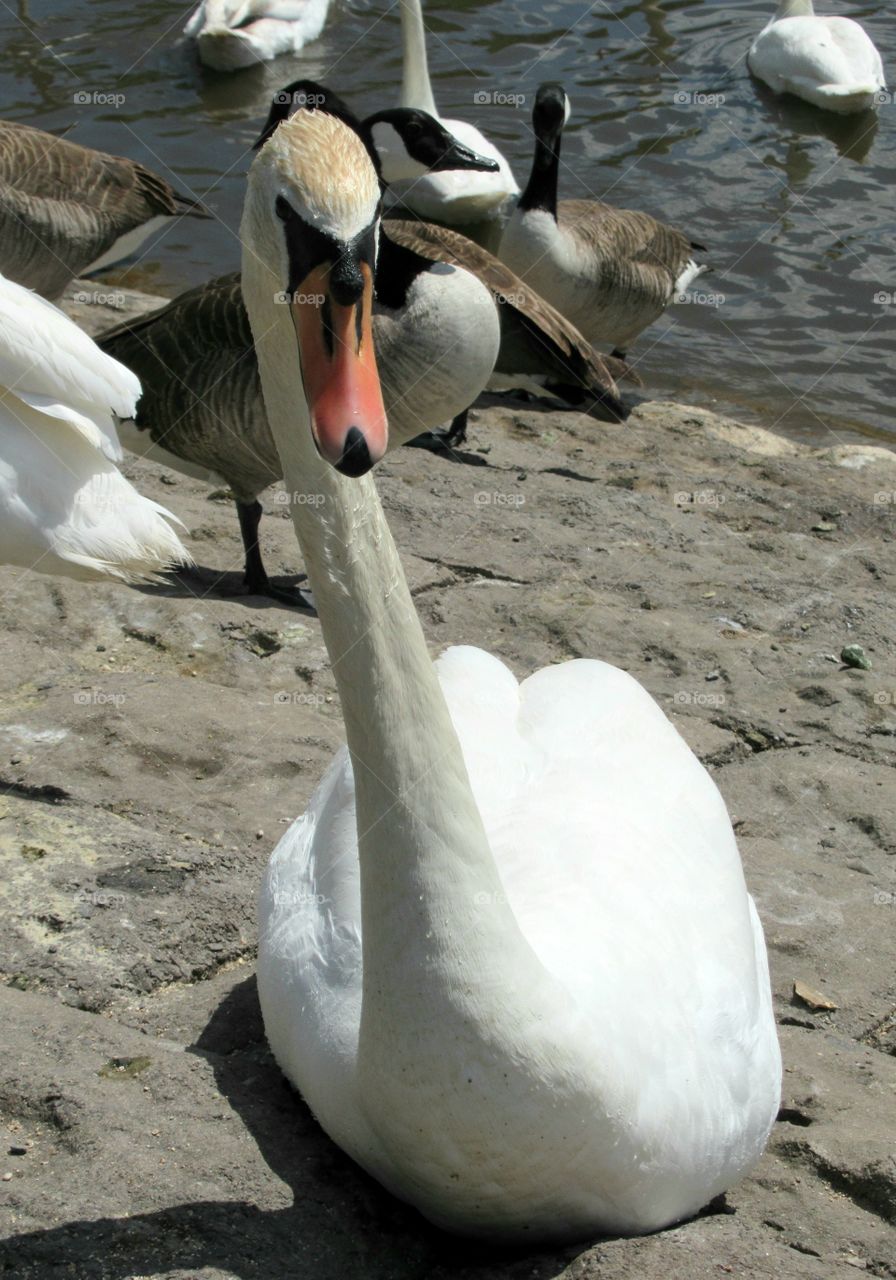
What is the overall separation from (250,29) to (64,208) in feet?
26.3

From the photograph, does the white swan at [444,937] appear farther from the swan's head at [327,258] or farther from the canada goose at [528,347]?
the canada goose at [528,347]

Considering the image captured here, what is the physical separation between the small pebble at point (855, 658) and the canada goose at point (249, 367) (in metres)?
2.04

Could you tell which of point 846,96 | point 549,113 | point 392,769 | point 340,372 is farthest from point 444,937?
point 846,96

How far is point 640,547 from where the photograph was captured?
6.60 meters

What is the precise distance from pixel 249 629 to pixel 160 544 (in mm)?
1484

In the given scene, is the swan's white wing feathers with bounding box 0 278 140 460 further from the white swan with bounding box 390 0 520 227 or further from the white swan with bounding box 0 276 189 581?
the white swan with bounding box 390 0 520 227

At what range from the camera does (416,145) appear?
9.16 m

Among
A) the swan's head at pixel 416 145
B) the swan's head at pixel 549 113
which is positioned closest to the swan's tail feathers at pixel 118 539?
the swan's head at pixel 416 145

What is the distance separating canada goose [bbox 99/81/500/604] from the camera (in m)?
6.48

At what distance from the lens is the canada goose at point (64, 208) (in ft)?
27.7

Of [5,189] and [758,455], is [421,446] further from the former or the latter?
[5,189]

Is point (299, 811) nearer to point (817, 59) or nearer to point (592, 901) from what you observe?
point (592, 901)

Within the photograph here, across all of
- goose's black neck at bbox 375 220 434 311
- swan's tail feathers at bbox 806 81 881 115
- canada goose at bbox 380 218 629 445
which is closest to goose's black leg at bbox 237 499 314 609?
goose's black neck at bbox 375 220 434 311

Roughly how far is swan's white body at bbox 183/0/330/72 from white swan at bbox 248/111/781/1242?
44.8 feet
